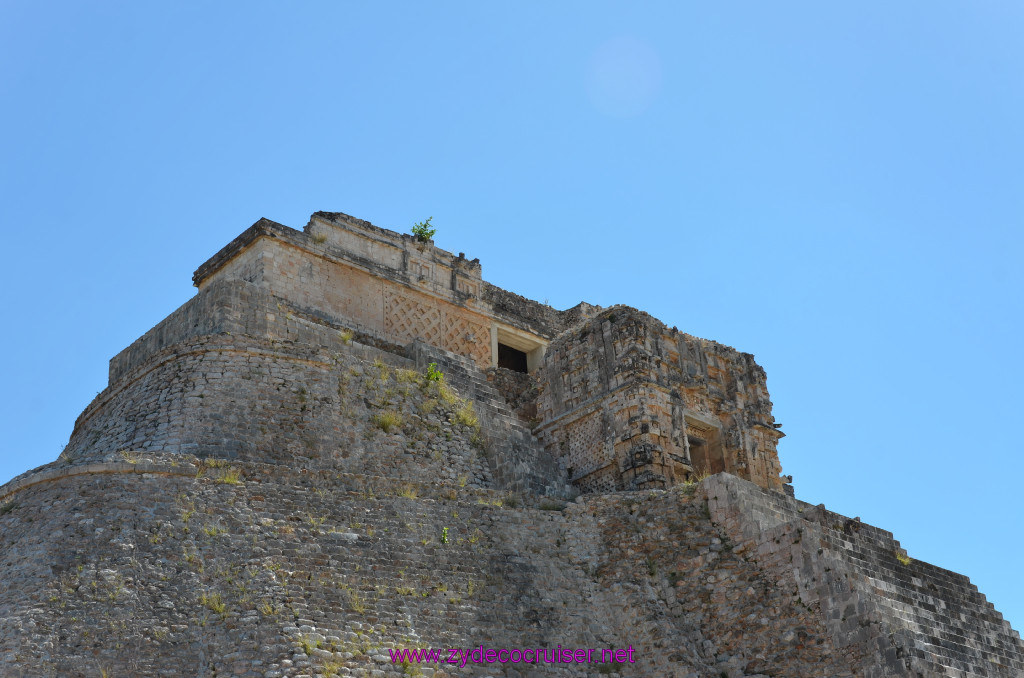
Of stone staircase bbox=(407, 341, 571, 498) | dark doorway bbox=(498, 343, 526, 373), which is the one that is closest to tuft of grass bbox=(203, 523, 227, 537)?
stone staircase bbox=(407, 341, 571, 498)

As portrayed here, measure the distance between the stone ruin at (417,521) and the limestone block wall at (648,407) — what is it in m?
0.05

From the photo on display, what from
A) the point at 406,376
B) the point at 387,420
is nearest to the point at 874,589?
the point at 387,420

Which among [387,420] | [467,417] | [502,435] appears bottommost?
[387,420]

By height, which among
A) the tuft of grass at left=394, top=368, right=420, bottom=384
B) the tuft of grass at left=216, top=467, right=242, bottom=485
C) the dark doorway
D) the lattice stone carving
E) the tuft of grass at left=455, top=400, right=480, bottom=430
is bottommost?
the tuft of grass at left=216, top=467, right=242, bottom=485

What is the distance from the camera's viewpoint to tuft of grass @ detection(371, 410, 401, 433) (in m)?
A: 16.9

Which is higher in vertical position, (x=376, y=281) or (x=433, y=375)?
(x=376, y=281)

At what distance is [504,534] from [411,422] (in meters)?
3.19

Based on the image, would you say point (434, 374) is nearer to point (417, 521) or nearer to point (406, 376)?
point (406, 376)

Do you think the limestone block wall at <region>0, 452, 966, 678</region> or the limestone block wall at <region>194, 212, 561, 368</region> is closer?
the limestone block wall at <region>0, 452, 966, 678</region>

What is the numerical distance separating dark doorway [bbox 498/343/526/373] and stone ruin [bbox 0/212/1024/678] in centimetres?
401

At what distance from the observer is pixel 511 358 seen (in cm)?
2503

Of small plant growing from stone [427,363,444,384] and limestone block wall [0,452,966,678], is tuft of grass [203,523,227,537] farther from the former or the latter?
small plant growing from stone [427,363,444,384]

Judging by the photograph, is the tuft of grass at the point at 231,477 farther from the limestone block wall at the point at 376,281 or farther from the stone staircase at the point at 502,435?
the limestone block wall at the point at 376,281

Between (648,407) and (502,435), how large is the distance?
237 cm
